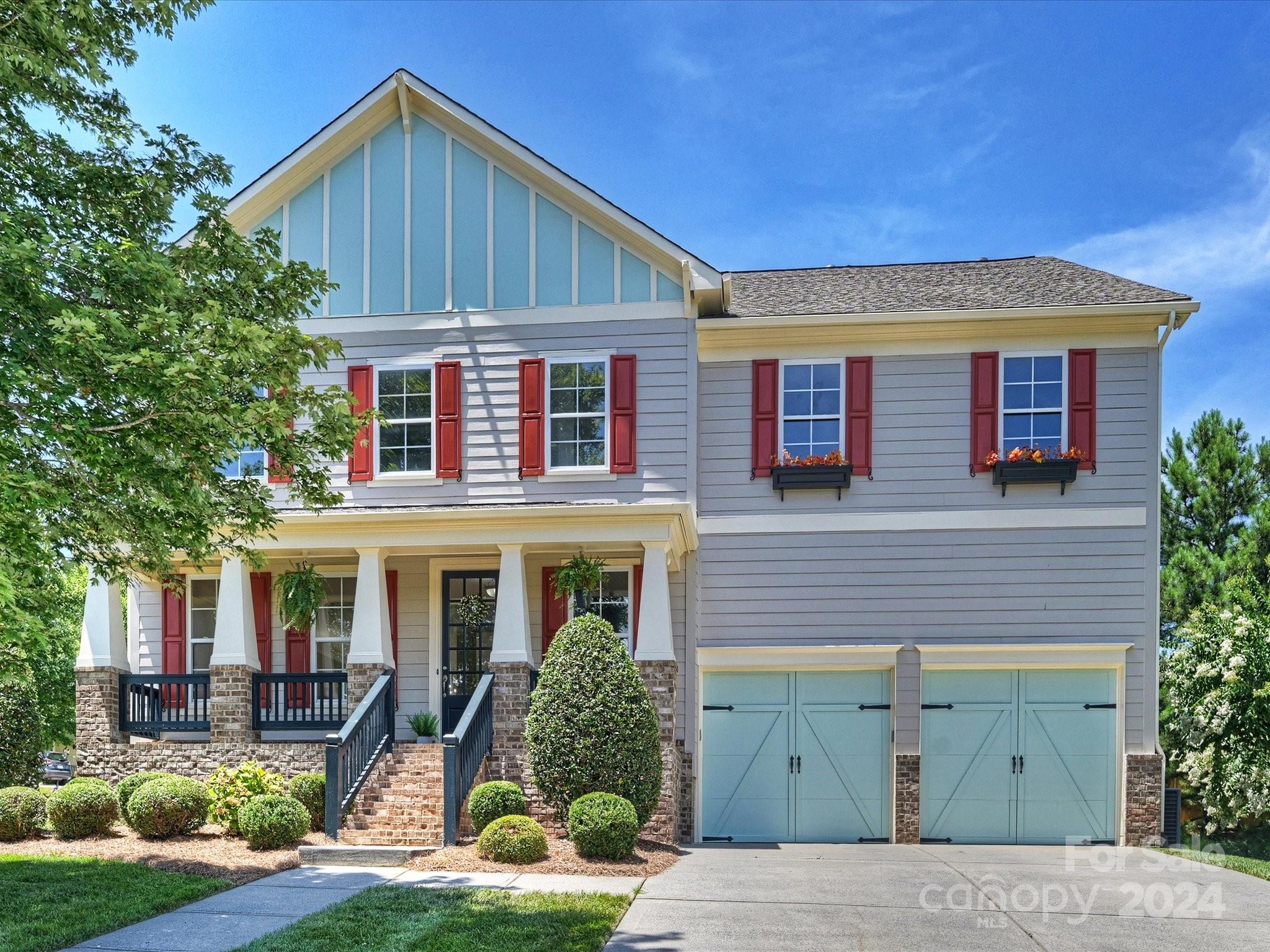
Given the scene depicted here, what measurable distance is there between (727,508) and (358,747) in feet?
19.8

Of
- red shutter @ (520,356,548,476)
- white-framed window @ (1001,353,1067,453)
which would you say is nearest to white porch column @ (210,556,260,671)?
red shutter @ (520,356,548,476)

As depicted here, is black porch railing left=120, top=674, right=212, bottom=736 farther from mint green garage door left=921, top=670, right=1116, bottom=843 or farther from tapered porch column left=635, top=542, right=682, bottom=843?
mint green garage door left=921, top=670, right=1116, bottom=843

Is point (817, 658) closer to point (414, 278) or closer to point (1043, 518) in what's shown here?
point (1043, 518)

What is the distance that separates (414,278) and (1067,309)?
9.36 meters

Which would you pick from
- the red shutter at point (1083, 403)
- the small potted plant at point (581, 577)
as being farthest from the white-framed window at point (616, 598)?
the red shutter at point (1083, 403)

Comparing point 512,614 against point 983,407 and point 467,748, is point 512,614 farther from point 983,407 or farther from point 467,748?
point 983,407

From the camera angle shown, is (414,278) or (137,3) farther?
(414,278)

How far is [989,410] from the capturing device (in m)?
15.0

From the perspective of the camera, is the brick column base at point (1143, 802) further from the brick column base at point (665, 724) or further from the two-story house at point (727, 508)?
the brick column base at point (665, 724)

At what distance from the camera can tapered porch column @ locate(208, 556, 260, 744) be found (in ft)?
45.7

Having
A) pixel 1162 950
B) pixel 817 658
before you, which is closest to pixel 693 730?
pixel 817 658

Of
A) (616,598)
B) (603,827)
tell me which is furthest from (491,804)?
(616,598)

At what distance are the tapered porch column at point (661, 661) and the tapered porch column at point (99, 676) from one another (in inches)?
282

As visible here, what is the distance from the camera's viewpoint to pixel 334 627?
1559 centimetres
